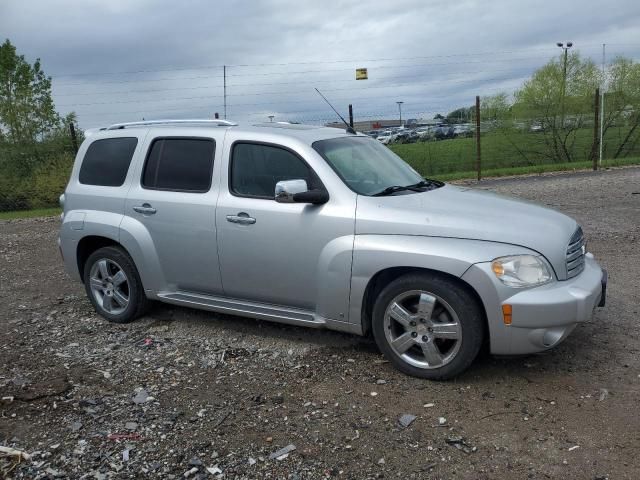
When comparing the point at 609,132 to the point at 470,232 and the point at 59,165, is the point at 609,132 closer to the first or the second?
the point at 59,165

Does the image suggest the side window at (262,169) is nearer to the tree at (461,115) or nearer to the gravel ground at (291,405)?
the gravel ground at (291,405)

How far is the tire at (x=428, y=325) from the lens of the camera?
13.1 feet

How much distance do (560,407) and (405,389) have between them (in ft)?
3.20

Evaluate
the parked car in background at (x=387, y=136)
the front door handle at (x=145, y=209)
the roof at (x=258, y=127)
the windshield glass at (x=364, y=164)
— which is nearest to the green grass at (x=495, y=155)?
the parked car in background at (x=387, y=136)

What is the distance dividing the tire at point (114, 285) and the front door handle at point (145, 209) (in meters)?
0.51

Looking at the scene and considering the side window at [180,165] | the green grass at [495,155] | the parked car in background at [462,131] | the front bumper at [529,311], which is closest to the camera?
the front bumper at [529,311]

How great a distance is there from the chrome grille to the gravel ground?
71 cm

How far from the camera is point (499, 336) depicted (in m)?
3.94

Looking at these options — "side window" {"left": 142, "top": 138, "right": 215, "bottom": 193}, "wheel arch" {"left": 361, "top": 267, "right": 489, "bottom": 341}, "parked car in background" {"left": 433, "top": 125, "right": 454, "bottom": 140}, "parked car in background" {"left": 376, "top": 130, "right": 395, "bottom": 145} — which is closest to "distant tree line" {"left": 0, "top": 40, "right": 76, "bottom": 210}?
"parked car in background" {"left": 376, "top": 130, "right": 395, "bottom": 145}

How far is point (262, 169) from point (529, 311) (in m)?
2.32

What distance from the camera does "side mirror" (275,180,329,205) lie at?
443 cm

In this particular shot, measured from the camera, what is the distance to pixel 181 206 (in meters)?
5.10

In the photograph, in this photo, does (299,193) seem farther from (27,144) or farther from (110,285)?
(27,144)

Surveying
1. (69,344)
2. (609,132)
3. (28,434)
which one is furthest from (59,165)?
(609,132)
